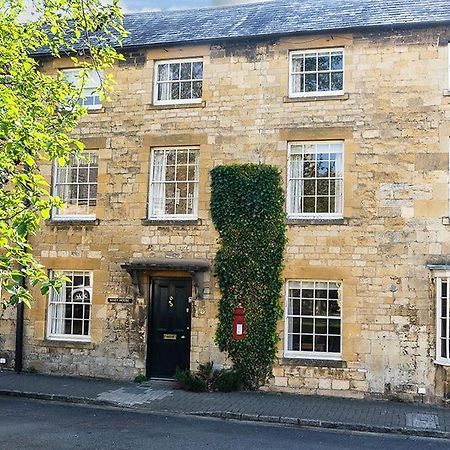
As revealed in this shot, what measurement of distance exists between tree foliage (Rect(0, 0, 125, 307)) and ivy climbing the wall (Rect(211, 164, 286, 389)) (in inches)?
181

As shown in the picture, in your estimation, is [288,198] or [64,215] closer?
[288,198]

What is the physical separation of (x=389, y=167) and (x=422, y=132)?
104cm

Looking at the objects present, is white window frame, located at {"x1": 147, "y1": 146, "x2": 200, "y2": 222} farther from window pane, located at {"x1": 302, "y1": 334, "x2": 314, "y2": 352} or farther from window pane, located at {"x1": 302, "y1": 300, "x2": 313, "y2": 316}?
window pane, located at {"x1": 302, "y1": 334, "x2": 314, "y2": 352}

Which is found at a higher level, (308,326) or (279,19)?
(279,19)

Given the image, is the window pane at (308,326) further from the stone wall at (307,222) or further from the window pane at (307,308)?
the stone wall at (307,222)

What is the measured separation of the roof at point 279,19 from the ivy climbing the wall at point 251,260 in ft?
11.9

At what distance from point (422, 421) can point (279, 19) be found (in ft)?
33.5

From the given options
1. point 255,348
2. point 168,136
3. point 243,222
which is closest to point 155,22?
point 168,136

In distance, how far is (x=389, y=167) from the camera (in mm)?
13445

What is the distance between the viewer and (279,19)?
50.8 ft

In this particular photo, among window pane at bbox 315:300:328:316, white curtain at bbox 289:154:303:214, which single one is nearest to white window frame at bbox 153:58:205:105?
white curtain at bbox 289:154:303:214

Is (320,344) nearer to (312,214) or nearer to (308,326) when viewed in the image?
(308,326)

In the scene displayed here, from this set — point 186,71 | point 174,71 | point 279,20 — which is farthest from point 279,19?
point 174,71

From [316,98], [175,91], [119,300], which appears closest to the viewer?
[316,98]
